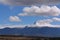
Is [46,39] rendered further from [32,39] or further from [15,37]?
[15,37]

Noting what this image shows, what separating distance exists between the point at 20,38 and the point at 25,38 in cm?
17

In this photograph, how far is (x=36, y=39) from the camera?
16.0 ft

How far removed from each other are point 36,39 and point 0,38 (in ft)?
3.81

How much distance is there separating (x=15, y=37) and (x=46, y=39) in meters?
0.97

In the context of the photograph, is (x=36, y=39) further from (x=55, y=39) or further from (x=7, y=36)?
(x=7, y=36)

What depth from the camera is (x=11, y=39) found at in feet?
16.2

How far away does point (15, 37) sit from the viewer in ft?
16.1

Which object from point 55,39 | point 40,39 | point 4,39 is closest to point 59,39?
point 55,39

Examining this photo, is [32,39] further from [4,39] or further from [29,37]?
[4,39]

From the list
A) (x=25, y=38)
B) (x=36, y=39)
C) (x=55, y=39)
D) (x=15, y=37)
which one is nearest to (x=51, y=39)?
(x=55, y=39)

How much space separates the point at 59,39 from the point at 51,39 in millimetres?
242

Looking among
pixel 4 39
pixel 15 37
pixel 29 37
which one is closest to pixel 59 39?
pixel 29 37

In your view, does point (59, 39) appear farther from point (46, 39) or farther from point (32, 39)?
point (32, 39)

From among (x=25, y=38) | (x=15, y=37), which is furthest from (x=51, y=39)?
(x=15, y=37)
